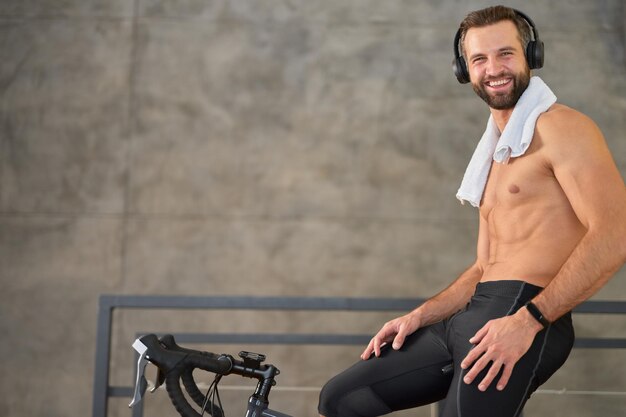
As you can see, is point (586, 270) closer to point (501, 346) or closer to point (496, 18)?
point (501, 346)

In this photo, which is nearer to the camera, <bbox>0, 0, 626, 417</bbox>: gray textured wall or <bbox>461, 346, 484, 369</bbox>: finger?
<bbox>461, 346, 484, 369</bbox>: finger

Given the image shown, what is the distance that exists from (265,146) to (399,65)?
32.7 inches

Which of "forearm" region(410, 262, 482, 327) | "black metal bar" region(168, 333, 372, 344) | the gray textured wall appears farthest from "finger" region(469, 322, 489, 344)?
the gray textured wall

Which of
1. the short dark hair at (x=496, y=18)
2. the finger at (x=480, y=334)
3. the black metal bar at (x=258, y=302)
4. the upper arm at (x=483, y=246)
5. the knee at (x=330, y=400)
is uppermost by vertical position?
the short dark hair at (x=496, y=18)

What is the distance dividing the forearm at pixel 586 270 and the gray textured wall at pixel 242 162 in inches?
108

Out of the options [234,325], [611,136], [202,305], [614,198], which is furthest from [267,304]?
[611,136]

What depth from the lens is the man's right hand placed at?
148 cm

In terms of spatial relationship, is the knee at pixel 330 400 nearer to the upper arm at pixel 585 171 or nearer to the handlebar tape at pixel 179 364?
the handlebar tape at pixel 179 364

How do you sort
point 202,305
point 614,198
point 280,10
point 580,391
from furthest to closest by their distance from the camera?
1. point 280,10
2. point 580,391
3. point 202,305
4. point 614,198

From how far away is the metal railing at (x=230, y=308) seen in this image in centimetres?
230

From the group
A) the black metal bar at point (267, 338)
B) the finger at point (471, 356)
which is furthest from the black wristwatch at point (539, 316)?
the black metal bar at point (267, 338)

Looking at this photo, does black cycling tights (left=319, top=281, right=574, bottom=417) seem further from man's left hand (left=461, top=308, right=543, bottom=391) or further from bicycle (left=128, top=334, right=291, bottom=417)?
bicycle (left=128, top=334, right=291, bottom=417)

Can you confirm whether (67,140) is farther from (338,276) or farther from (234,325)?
(338,276)

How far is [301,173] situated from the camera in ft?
13.4
